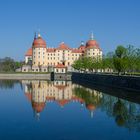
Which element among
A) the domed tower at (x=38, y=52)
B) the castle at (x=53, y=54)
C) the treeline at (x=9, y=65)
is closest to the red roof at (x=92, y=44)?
the castle at (x=53, y=54)

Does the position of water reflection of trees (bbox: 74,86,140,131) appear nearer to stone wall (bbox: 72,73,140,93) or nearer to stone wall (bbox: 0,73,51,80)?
stone wall (bbox: 72,73,140,93)

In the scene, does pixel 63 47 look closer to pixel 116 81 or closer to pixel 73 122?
pixel 116 81

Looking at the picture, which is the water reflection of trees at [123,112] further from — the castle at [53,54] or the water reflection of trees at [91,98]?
the castle at [53,54]

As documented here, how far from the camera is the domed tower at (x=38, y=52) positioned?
400 feet

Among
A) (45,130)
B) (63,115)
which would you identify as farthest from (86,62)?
(45,130)

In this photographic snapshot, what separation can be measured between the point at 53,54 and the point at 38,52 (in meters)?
6.59

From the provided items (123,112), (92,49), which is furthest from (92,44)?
(123,112)

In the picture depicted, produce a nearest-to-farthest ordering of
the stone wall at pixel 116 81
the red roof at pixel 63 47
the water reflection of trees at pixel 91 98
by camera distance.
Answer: the water reflection of trees at pixel 91 98
the stone wall at pixel 116 81
the red roof at pixel 63 47

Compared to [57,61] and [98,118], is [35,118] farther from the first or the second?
[57,61]

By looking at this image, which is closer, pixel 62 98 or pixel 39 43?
pixel 62 98

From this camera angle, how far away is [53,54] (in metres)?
127

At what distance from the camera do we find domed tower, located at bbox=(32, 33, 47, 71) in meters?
122

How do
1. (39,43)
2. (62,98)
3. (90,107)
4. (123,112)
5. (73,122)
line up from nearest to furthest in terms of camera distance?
(73,122), (123,112), (90,107), (62,98), (39,43)

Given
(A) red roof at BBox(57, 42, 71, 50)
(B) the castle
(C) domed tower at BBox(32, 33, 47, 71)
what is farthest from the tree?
(A) red roof at BBox(57, 42, 71, 50)
